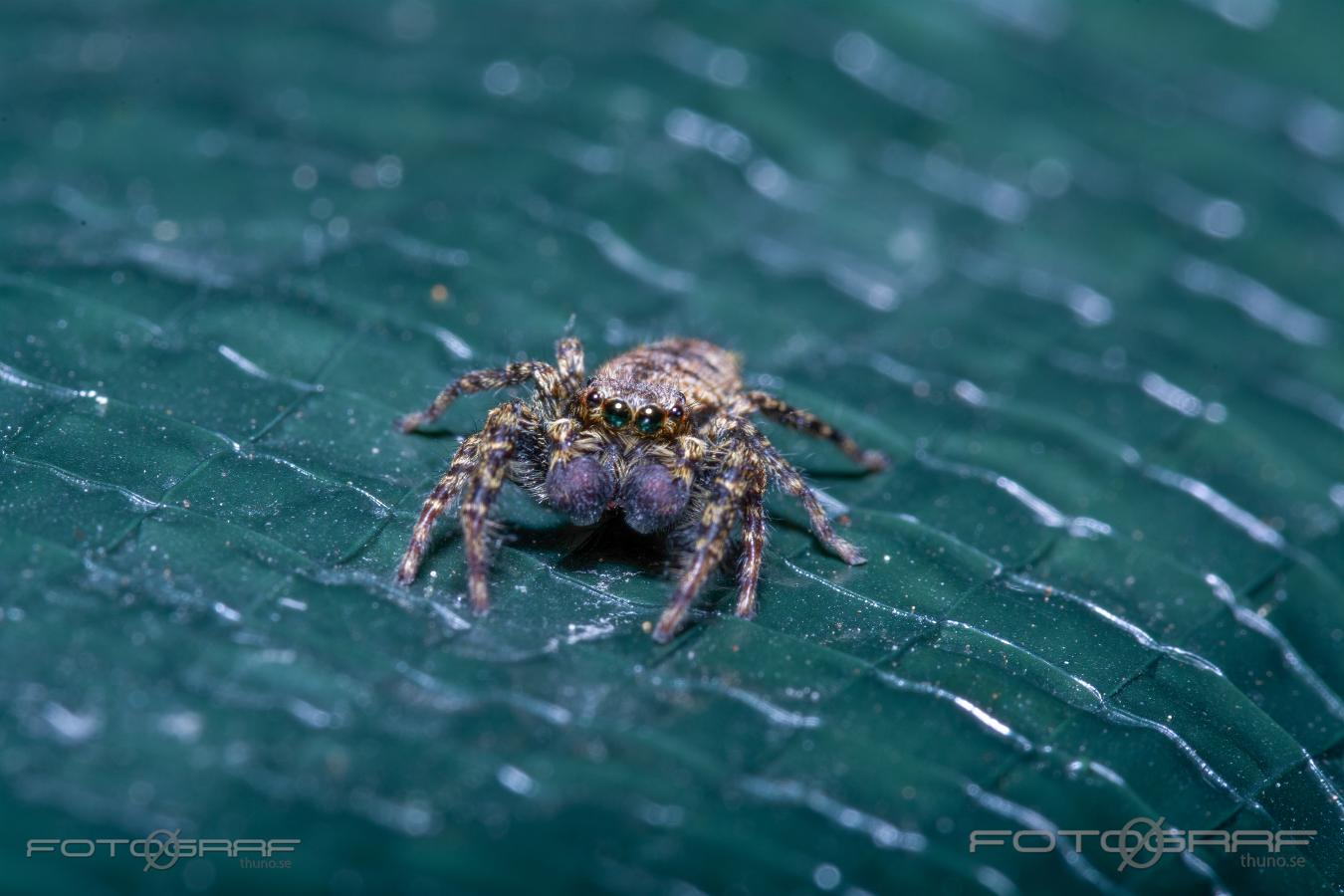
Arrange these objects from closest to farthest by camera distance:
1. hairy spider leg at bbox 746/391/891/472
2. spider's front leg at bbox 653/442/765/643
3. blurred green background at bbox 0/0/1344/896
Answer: blurred green background at bbox 0/0/1344/896
spider's front leg at bbox 653/442/765/643
hairy spider leg at bbox 746/391/891/472

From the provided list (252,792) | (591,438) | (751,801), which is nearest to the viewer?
(252,792)

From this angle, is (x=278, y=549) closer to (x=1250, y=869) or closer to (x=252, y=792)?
(x=252, y=792)

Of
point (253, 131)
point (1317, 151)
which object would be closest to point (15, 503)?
point (253, 131)

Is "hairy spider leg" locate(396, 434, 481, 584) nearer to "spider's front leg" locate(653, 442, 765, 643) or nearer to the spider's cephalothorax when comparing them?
the spider's cephalothorax

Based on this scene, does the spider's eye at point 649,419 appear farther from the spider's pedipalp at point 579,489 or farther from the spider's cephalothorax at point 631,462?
the spider's pedipalp at point 579,489

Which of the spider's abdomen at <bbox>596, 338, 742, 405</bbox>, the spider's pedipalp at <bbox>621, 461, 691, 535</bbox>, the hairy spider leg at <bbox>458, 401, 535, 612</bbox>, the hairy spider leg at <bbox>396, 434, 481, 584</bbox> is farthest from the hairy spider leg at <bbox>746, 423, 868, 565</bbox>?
the hairy spider leg at <bbox>396, 434, 481, 584</bbox>

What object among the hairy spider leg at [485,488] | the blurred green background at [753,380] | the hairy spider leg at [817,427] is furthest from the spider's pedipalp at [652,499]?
the hairy spider leg at [817,427]
